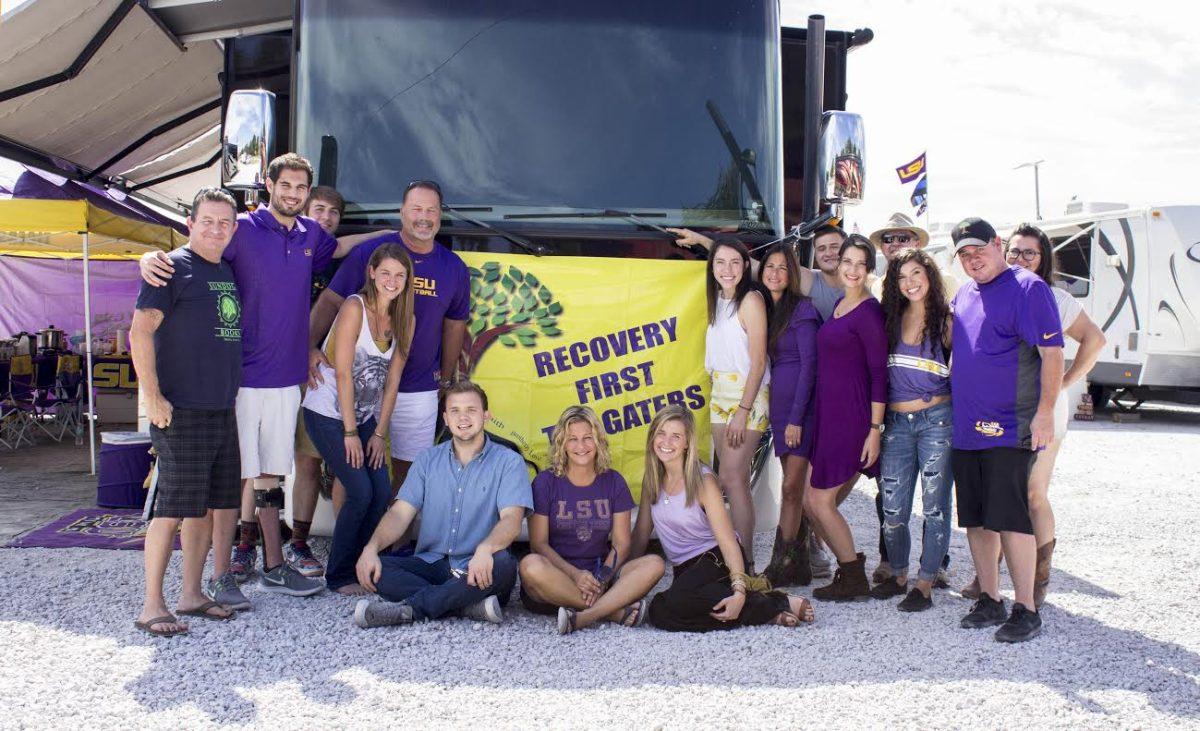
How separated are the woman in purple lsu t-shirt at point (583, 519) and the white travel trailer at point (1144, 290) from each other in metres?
9.54

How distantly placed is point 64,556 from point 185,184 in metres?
8.24

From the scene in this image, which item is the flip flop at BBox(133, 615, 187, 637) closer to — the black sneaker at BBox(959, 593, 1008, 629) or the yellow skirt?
the yellow skirt

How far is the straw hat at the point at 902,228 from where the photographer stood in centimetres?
468

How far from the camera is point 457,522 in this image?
4246 mm

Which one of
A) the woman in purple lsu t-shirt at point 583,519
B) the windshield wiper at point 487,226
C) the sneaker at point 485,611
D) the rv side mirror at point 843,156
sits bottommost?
the sneaker at point 485,611

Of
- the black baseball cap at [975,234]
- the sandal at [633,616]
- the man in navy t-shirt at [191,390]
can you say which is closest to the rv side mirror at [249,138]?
the man in navy t-shirt at [191,390]

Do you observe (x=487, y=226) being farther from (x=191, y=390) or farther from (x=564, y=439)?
(x=191, y=390)

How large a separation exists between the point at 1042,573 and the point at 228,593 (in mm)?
3540

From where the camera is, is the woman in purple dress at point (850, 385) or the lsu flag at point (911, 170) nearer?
the woman in purple dress at point (850, 385)

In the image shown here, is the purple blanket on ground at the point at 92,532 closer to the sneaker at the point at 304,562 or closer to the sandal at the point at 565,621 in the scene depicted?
the sneaker at the point at 304,562

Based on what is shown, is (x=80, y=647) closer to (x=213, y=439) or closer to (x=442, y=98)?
(x=213, y=439)

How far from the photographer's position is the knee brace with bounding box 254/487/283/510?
14.6 feet

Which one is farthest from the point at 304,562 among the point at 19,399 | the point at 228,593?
the point at 19,399

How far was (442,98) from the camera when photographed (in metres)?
4.38
